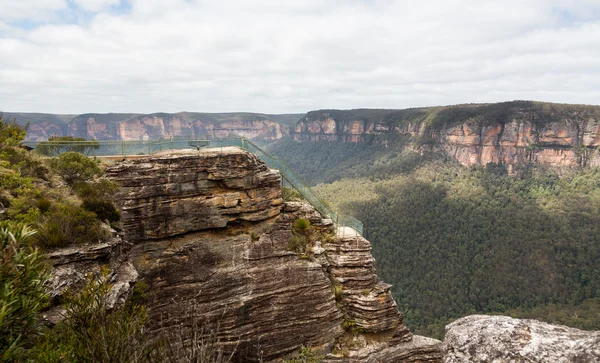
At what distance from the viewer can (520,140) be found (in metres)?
94.9

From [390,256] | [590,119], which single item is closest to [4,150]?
[390,256]

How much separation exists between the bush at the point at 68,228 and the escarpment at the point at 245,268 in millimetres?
3671

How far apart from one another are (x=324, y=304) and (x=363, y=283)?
9.25ft

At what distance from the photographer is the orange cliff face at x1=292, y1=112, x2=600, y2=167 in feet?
282

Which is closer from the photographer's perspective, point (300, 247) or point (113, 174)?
point (113, 174)

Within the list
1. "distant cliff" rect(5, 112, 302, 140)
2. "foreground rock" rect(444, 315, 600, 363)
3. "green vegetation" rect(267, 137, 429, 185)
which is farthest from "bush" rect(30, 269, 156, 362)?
"distant cliff" rect(5, 112, 302, 140)

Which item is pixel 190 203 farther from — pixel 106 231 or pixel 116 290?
Result: pixel 116 290

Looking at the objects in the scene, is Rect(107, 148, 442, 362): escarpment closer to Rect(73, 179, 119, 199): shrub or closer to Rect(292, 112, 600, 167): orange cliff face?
A: Rect(73, 179, 119, 199): shrub

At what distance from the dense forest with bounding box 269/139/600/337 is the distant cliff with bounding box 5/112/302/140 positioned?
62591mm

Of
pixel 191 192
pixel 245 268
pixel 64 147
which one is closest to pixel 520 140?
pixel 245 268

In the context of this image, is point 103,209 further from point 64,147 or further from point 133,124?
point 133,124

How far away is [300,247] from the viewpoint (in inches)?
760

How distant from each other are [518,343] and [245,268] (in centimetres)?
1481

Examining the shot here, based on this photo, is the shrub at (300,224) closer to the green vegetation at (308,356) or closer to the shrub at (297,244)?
the shrub at (297,244)
